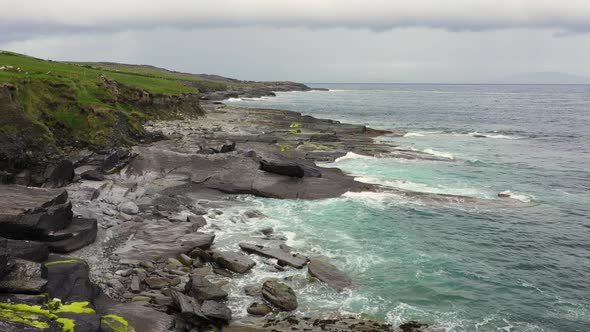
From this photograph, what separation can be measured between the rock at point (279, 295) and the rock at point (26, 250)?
9064 mm

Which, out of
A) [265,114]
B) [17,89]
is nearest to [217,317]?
[17,89]

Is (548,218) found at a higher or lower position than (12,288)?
lower

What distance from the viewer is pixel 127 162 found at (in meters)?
35.6

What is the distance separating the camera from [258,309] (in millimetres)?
18156

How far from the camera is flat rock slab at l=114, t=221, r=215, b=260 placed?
73.1 feet

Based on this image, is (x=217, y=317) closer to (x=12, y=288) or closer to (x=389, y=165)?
(x=12, y=288)

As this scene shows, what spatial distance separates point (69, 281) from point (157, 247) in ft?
22.5

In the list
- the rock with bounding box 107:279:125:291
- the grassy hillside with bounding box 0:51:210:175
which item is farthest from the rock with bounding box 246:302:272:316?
the grassy hillside with bounding box 0:51:210:175

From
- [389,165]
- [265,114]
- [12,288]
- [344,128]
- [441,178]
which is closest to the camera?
[12,288]

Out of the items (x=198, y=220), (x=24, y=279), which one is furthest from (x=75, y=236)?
(x=198, y=220)

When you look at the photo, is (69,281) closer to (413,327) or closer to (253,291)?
(253,291)

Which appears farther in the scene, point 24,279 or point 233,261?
point 233,261

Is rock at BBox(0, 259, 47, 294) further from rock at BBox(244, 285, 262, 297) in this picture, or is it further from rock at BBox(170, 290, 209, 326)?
rock at BBox(244, 285, 262, 297)

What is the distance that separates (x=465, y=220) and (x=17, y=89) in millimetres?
36347
